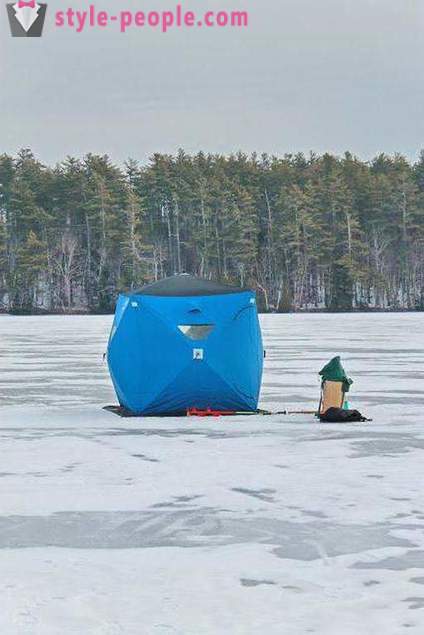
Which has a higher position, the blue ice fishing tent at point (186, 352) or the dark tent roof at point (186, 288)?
the dark tent roof at point (186, 288)

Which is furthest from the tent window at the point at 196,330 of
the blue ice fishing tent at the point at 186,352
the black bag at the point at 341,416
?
the black bag at the point at 341,416

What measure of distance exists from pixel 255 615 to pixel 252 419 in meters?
9.22

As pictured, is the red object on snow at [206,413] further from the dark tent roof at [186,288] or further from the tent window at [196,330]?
the dark tent roof at [186,288]

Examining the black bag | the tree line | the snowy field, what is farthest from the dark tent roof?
the tree line

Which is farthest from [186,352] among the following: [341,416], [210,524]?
[210,524]

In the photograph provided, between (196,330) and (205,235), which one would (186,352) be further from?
(205,235)

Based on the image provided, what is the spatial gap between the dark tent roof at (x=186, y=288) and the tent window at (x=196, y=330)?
0.53m

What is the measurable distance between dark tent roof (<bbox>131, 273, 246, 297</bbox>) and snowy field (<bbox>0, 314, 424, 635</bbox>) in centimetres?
183

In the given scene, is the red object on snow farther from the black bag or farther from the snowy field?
the black bag

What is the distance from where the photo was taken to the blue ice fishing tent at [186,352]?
15391mm

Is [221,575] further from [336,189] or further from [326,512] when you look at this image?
[336,189]

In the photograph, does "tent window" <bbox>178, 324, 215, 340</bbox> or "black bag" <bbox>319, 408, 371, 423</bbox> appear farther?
"tent window" <bbox>178, 324, 215, 340</bbox>

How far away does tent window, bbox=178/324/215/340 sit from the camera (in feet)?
50.8

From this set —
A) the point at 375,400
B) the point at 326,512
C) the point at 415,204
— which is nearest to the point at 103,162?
the point at 415,204
